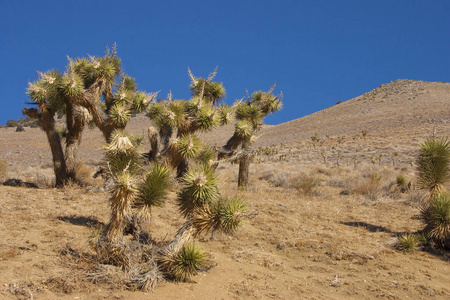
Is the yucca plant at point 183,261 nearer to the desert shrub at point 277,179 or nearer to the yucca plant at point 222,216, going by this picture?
the yucca plant at point 222,216

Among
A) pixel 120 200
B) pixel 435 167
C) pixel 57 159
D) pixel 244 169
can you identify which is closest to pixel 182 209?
pixel 120 200

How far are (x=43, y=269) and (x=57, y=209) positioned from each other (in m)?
4.60

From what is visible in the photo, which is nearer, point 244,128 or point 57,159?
point 57,159

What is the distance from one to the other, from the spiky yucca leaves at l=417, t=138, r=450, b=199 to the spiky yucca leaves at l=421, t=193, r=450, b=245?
0.44 m

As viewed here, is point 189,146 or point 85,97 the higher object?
point 85,97

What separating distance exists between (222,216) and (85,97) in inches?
308


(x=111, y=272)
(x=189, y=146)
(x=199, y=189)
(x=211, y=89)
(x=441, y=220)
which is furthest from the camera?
(x=211, y=89)

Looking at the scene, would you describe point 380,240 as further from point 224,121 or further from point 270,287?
point 224,121

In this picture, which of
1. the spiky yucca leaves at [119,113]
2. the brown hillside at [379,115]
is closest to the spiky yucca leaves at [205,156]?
the spiky yucca leaves at [119,113]

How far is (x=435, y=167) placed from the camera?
1088 centimetres

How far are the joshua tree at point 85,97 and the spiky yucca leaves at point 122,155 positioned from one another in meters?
4.93

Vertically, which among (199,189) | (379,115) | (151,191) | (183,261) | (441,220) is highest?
(379,115)

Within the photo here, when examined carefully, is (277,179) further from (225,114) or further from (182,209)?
(182,209)

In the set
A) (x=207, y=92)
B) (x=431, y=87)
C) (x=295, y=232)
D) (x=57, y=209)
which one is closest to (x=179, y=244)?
(x=295, y=232)
